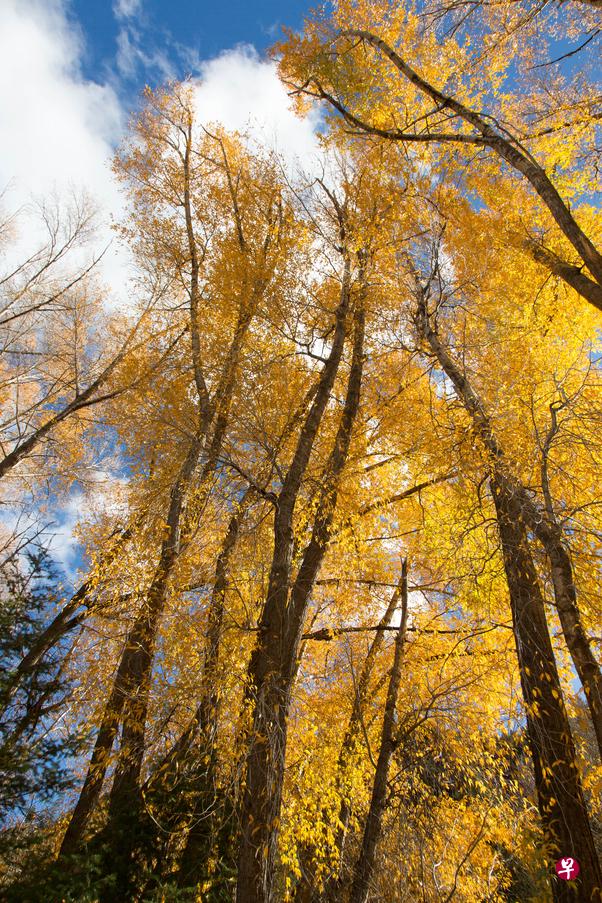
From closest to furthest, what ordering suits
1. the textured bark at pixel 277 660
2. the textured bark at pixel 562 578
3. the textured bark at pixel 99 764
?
the textured bark at pixel 562 578
the textured bark at pixel 277 660
the textured bark at pixel 99 764

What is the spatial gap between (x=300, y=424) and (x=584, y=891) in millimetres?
5885

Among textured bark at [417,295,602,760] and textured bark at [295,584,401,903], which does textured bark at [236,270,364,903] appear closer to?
textured bark at [417,295,602,760]

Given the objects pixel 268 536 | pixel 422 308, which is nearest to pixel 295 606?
pixel 268 536

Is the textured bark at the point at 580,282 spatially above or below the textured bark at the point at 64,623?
above

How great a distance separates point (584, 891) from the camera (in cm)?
295

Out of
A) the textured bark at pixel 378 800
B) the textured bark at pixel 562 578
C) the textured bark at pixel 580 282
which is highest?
the textured bark at pixel 580 282

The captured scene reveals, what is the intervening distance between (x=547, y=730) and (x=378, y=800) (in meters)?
4.23

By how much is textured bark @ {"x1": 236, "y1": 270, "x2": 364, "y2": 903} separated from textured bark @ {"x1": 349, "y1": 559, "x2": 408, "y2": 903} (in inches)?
130

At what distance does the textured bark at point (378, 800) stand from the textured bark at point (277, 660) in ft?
10.8

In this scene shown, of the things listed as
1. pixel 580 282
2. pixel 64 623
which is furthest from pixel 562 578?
pixel 64 623

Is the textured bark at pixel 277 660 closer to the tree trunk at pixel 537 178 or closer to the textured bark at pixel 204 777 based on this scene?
the textured bark at pixel 204 777

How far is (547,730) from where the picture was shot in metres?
3.49

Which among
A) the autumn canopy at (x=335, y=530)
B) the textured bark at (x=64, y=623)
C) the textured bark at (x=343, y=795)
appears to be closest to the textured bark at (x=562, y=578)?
the autumn canopy at (x=335, y=530)

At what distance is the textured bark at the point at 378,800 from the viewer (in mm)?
6117
